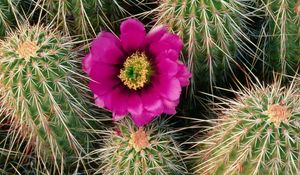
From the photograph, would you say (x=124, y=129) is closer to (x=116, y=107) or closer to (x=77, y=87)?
(x=116, y=107)

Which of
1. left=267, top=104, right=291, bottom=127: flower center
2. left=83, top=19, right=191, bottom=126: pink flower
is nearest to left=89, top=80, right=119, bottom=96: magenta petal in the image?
left=83, top=19, right=191, bottom=126: pink flower

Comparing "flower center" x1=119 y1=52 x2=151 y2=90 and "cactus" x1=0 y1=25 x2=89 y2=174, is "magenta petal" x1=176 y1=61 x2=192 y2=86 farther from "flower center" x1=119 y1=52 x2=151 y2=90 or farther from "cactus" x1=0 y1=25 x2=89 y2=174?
"cactus" x1=0 y1=25 x2=89 y2=174

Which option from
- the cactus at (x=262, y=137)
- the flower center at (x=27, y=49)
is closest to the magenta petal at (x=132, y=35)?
the flower center at (x=27, y=49)

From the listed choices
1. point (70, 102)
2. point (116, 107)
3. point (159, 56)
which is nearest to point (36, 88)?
point (70, 102)

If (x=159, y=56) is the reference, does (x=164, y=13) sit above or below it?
above

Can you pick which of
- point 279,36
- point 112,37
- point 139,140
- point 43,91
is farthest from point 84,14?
point 279,36

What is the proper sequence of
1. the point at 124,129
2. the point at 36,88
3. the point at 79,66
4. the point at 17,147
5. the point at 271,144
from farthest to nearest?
the point at 17,147
the point at 79,66
the point at 124,129
the point at 36,88
the point at 271,144

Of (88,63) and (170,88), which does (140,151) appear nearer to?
(170,88)
